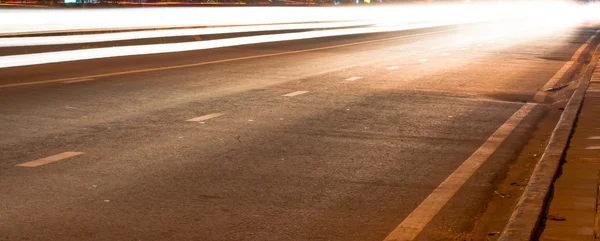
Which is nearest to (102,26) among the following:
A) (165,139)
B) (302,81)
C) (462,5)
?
(302,81)

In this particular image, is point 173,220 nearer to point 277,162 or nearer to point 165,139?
point 277,162

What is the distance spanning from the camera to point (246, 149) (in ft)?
32.1

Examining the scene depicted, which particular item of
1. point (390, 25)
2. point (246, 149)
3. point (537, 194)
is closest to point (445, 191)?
point (537, 194)

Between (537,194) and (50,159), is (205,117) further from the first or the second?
(537,194)

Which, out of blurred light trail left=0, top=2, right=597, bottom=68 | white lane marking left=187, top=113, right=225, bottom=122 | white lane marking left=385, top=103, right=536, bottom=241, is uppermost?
white lane marking left=385, top=103, right=536, bottom=241

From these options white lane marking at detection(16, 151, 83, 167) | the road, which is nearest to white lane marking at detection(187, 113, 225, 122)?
the road

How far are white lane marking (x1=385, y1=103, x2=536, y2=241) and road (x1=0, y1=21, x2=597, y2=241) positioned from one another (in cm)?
5

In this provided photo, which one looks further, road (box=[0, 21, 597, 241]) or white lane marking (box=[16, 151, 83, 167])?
white lane marking (box=[16, 151, 83, 167])

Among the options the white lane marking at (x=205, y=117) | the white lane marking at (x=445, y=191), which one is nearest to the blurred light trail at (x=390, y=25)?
the white lane marking at (x=205, y=117)

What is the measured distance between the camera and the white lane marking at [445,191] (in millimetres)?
6676

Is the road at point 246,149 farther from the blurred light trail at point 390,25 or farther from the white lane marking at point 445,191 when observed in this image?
the blurred light trail at point 390,25

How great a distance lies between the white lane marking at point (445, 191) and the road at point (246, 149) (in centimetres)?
5

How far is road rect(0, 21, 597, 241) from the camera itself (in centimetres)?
677

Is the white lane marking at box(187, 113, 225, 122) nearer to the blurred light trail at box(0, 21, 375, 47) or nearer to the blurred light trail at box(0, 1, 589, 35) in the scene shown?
the blurred light trail at box(0, 21, 375, 47)
